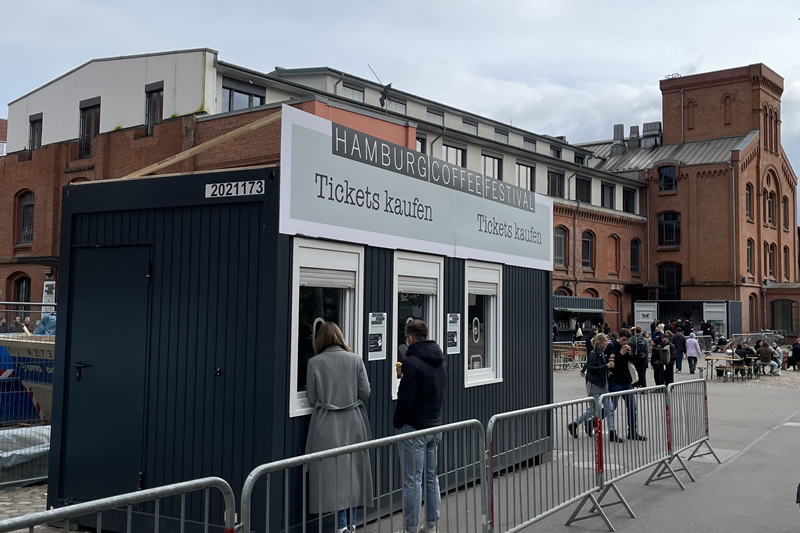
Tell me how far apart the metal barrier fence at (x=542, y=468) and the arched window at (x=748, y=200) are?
1851 inches

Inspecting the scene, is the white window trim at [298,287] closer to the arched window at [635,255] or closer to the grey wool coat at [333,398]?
the grey wool coat at [333,398]

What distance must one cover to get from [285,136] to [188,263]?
1.42 m

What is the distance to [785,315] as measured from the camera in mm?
50094

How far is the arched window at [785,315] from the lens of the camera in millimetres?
49531

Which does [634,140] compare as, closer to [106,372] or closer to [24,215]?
[24,215]

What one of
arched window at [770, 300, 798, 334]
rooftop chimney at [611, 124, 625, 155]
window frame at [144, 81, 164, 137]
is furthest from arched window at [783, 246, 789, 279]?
window frame at [144, 81, 164, 137]

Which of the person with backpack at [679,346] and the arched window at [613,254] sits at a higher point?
the arched window at [613,254]


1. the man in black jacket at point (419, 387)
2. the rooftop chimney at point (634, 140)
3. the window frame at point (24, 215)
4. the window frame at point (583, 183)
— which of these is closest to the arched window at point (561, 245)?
the window frame at point (583, 183)

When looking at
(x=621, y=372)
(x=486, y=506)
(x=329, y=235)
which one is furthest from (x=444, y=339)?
(x=621, y=372)

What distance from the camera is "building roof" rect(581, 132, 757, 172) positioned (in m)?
50.0

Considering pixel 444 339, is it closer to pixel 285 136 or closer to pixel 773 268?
pixel 285 136

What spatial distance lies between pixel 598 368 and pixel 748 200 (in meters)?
43.4

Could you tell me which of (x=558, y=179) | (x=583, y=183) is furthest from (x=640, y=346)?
(x=583, y=183)

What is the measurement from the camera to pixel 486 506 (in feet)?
18.5
